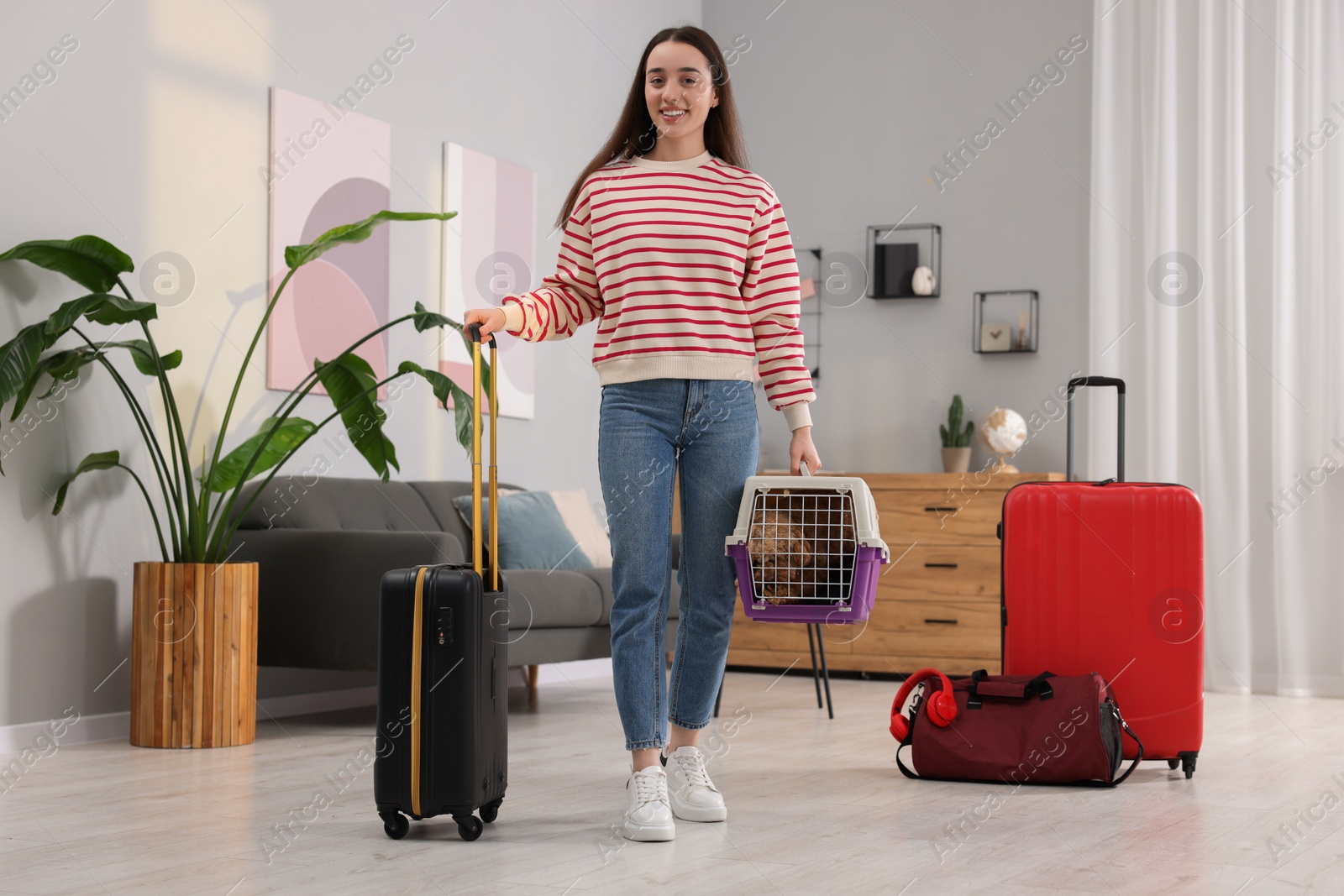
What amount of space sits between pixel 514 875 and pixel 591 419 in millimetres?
3576

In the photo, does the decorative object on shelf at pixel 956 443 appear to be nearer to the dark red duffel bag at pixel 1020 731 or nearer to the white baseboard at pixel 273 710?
the white baseboard at pixel 273 710

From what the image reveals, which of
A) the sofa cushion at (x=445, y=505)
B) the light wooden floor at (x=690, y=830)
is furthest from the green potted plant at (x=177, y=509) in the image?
the sofa cushion at (x=445, y=505)

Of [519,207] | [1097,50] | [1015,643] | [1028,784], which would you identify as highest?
[1097,50]

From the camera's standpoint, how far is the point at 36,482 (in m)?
3.10

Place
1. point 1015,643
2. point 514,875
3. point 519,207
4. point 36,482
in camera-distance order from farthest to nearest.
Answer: point 519,207
point 36,482
point 1015,643
point 514,875

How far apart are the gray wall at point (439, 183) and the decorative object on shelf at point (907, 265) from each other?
0.18ft

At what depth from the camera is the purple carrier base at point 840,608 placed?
2152mm

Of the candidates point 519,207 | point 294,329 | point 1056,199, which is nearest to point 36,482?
point 294,329

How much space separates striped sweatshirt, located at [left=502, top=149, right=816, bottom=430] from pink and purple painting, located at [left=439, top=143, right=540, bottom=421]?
7.04 ft

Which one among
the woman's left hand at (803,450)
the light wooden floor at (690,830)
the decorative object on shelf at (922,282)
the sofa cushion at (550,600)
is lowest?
the light wooden floor at (690,830)

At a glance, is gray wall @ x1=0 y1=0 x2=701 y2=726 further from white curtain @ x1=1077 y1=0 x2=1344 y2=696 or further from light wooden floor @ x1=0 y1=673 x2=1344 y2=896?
white curtain @ x1=1077 y1=0 x2=1344 y2=696

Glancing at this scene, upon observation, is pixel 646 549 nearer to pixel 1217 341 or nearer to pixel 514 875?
pixel 514 875

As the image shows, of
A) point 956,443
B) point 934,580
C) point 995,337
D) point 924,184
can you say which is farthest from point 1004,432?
point 924,184

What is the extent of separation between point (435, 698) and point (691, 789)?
1.55 ft
